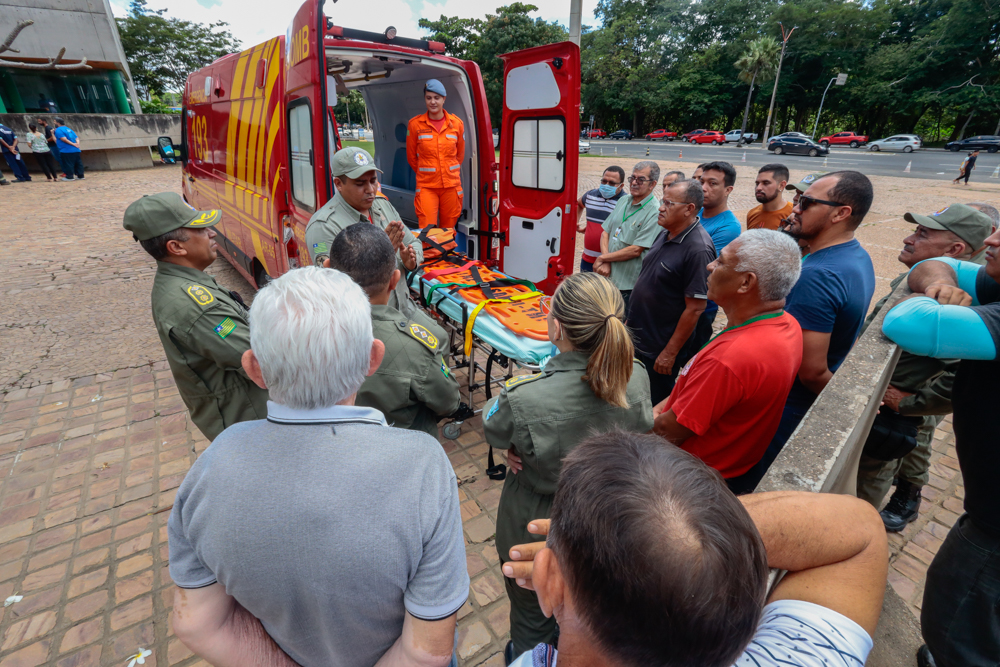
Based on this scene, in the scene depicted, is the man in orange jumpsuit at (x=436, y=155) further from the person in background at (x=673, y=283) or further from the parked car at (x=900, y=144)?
the parked car at (x=900, y=144)

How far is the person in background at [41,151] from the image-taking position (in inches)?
552

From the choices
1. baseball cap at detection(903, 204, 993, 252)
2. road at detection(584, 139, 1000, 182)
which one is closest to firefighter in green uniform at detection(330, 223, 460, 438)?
baseball cap at detection(903, 204, 993, 252)

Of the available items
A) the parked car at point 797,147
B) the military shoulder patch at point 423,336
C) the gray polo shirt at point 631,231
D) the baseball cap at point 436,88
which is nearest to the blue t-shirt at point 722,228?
the gray polo shirt at point 631,231

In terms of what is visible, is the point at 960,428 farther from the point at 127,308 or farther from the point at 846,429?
the point at 127,308

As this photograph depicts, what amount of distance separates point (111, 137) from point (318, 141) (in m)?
19.8

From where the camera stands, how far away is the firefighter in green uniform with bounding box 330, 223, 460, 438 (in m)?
1.79

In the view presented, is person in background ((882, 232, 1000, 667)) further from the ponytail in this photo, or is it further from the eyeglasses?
the ponytail

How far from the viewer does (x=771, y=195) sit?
3834mm

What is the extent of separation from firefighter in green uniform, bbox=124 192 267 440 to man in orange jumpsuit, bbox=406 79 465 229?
3.19 meters

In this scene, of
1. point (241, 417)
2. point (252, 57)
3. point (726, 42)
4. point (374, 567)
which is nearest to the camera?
point (374, 567)

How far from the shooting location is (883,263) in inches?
283

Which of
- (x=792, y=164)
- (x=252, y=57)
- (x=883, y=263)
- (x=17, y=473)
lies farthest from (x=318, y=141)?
(x=792, y=164)

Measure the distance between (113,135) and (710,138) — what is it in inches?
1547

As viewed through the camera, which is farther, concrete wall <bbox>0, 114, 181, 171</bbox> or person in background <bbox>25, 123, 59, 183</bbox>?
concrete wall <bbox>0, 114, 181, 171</bbox>
